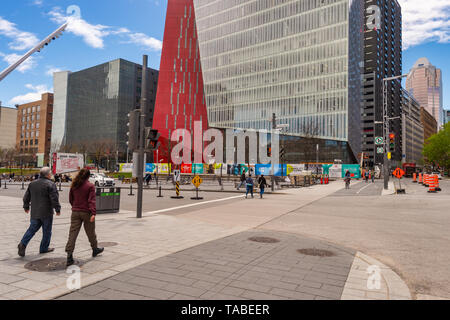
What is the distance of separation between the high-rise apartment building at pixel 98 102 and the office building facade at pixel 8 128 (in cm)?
2055

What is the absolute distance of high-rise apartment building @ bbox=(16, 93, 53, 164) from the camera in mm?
114194

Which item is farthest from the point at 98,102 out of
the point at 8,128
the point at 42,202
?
the point at 42,202

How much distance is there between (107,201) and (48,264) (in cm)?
760

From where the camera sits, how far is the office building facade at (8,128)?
12150 centimetres

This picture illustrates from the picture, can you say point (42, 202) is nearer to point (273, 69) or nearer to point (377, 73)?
point (273, 69)

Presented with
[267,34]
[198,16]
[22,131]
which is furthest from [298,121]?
[22,131]

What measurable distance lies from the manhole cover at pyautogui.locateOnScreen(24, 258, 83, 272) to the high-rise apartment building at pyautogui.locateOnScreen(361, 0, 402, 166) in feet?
380

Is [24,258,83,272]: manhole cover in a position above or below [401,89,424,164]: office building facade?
below

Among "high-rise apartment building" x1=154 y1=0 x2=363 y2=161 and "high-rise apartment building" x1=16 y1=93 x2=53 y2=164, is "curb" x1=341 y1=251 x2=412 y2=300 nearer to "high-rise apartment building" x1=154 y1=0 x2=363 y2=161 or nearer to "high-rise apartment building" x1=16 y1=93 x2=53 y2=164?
"high-rise apartment building" x1=154 y1=0 x2=363 y2=161

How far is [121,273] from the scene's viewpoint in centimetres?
495

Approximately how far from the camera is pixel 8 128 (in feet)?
405

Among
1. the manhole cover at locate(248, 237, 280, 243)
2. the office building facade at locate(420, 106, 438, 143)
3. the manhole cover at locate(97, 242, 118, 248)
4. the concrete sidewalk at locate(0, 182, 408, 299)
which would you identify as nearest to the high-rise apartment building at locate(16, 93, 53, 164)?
the concrete sidewalk at locate(0, 182, 408, 299)

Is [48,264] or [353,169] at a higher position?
[353,169]

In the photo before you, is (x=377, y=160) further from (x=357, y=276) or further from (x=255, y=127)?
(x=357, y=276)
